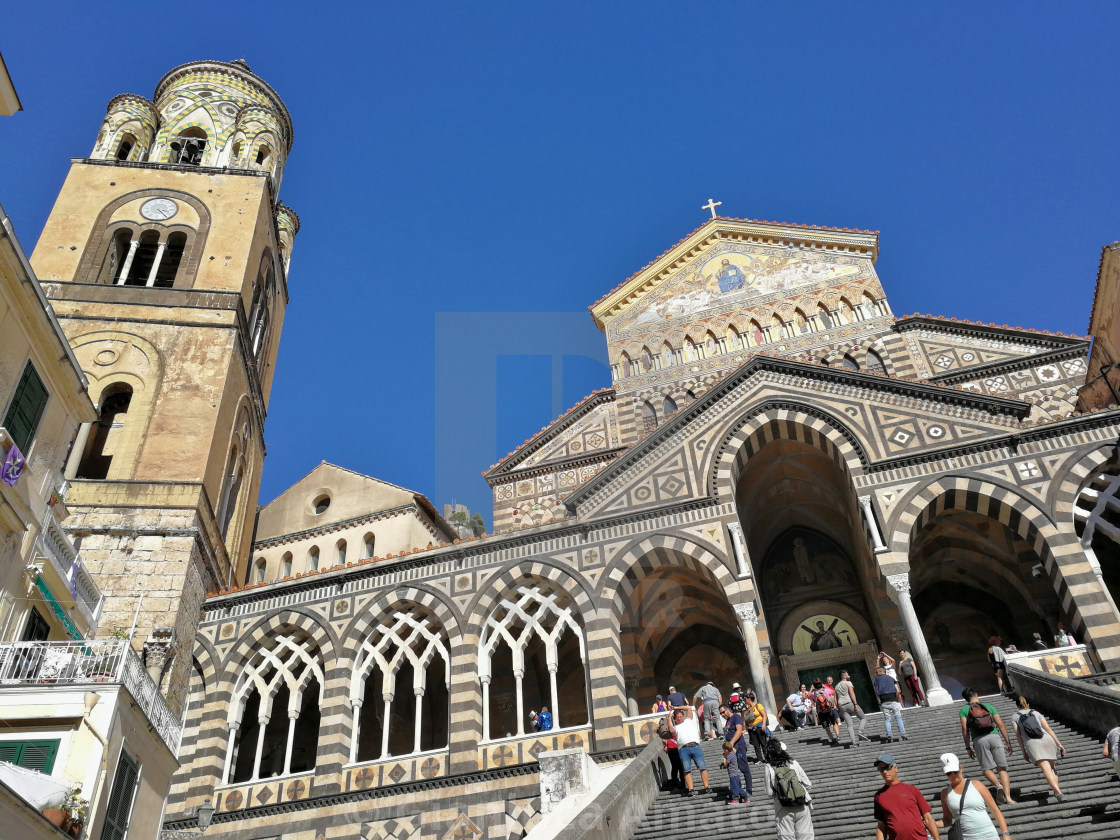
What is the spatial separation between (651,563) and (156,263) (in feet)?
58.8

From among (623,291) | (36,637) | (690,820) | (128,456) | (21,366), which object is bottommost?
(690,820)

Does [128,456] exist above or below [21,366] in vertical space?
above

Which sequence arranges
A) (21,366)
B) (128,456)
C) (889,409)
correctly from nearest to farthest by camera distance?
(21,366) → (889,409) → (128,456)

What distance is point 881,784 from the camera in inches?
421

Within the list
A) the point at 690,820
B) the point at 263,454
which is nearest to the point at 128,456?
the point at 263,454

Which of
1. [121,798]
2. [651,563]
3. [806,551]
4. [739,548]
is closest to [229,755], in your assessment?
[121,798]

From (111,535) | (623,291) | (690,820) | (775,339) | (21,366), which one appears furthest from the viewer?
(623,291)

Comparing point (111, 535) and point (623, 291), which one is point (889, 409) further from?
point (111, 535)

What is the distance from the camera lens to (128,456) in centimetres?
2245

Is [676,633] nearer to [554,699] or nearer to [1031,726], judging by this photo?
[554,699]

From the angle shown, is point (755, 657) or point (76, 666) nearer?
point (76, 666)

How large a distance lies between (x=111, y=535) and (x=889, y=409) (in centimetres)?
1841

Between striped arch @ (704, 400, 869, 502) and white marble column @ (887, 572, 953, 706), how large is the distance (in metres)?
2.75

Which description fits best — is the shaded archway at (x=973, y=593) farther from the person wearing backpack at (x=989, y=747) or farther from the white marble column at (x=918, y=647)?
the person wearing backpack at (x=989, y=747)
